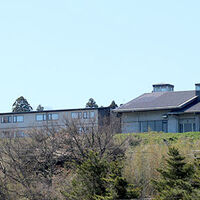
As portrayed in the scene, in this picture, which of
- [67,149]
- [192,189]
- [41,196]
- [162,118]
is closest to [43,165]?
[67,149]

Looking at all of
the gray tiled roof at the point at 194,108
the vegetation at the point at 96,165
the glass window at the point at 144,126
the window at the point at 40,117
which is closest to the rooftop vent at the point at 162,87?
the window at the point at 40,117

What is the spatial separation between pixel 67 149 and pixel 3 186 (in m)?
4.31

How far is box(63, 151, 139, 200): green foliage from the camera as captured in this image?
25.6 metres

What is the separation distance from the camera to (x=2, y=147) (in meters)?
35.2

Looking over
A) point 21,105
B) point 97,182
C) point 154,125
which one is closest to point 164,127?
point 154,125

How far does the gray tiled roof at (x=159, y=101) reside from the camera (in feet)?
168

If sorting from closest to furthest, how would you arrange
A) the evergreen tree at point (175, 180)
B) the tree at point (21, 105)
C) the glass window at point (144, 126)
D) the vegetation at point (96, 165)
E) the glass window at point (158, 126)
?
the evergreen tree at point (175, 180), the vegetation at point (96, 165), the glass window at point (158, 126), the glass window at point (144, 126), the tree at point (21, 105)

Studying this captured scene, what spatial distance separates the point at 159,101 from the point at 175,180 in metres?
28.5

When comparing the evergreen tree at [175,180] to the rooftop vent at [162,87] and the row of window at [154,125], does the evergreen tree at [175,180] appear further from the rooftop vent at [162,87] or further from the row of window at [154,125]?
the rooftop vent at [162,87]

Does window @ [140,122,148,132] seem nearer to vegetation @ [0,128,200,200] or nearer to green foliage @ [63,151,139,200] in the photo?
vegetation @ [0,128,200,200]

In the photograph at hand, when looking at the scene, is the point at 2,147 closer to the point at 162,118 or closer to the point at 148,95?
the point at 162,118

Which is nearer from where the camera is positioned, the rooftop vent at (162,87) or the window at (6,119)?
the rooftop vent at (162,87)

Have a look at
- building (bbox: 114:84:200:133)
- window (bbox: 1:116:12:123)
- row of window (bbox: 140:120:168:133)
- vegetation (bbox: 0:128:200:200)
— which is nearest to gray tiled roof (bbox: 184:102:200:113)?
building (bbox: 114:84:200:133)

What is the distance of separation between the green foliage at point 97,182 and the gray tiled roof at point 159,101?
2325 centimetres
